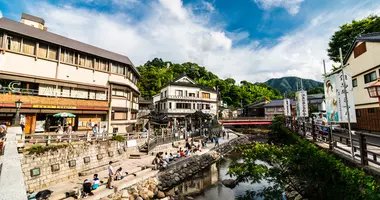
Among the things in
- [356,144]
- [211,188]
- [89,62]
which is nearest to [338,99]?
[356,144]

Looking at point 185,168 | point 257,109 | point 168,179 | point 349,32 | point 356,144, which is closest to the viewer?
point 356,144

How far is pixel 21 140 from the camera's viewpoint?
1053 centimetres

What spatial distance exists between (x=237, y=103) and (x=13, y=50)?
6622 cm

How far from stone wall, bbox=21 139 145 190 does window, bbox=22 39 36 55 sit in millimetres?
11321

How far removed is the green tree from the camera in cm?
2658

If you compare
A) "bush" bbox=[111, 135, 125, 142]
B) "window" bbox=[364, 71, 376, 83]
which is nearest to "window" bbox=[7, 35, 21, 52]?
"bush" bbox=[111, 135, 125, 142]

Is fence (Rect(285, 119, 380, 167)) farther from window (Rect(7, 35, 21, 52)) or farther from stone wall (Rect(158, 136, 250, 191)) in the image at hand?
window (Rect(7, 35, 21, 52))

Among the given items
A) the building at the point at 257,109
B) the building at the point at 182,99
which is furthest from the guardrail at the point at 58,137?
the building at the point at 257,109

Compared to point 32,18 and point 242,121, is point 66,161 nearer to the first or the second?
point 32,18

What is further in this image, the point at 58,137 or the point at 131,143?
the point at 131,143

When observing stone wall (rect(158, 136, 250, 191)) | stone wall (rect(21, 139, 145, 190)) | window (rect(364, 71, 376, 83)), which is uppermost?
window (rect(364, 71, 376, 83))

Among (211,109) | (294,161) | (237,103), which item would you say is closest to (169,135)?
(294,161)

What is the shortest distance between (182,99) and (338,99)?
3465cm

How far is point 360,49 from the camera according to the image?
57.5 feet
